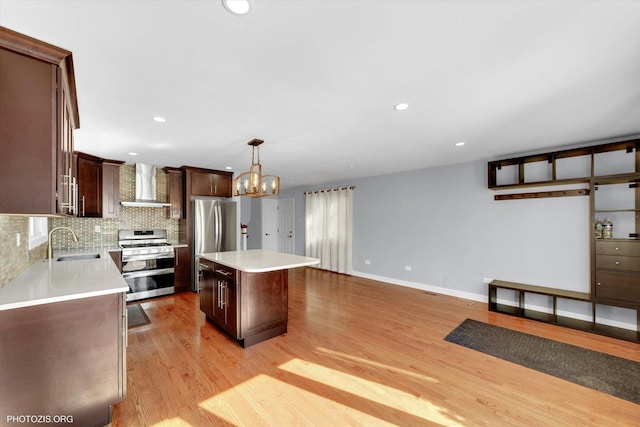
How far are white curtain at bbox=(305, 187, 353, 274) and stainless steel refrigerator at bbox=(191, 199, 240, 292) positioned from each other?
234cm

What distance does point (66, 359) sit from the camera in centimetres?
163

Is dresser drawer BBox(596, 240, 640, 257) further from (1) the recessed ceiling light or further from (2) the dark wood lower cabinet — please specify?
(1) the recessed ceiling light

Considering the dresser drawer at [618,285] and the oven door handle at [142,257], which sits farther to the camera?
the oven door handle at [142,257]

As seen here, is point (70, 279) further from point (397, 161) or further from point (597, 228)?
point (597, 228)

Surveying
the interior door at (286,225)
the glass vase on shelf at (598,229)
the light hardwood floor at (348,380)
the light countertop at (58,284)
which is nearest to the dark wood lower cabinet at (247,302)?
the light hardwood floor at (348,380)

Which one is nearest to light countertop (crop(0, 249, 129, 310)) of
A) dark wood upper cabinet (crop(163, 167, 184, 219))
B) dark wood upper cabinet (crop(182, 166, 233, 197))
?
dark wood upper cabinet (crop(163, 167, 184, 219))

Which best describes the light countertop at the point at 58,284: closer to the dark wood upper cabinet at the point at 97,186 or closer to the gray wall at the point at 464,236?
the dark wood upper cabinet at the point at 97,186

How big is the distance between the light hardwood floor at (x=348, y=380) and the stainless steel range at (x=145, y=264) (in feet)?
3.33

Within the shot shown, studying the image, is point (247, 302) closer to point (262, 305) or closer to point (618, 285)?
point (262, 305)

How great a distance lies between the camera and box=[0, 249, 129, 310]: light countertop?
1535 millimetres

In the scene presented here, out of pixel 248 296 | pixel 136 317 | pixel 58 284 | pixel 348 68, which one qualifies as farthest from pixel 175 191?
pixel 348 68

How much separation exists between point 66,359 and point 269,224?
6.67m

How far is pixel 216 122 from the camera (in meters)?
2.74

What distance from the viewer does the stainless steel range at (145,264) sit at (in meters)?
4.26
